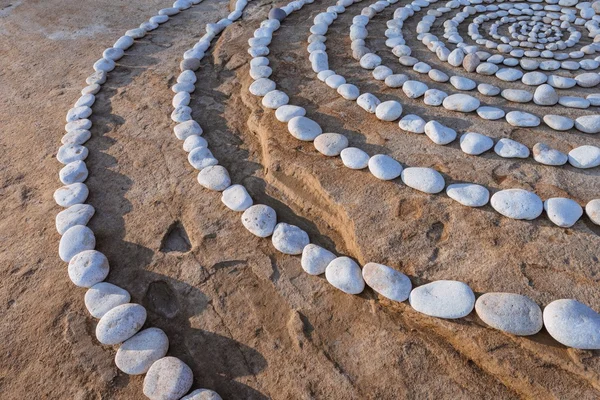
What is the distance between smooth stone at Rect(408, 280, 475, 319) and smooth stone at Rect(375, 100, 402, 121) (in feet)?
3.42

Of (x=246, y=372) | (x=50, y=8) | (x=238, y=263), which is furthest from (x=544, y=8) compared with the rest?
(x=50, y=8)

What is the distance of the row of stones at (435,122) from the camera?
1.99m

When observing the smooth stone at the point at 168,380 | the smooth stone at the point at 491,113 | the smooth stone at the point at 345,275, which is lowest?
the smooth stone at the point at 168,380

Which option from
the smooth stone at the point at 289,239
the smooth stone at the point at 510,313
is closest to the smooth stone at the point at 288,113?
the smooth stone at the point at 289,239

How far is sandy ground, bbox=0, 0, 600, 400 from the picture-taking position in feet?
4.74

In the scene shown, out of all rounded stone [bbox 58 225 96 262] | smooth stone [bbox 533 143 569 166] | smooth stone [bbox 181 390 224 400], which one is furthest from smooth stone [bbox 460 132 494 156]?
rounded stone [bbox 58 225 96 262]

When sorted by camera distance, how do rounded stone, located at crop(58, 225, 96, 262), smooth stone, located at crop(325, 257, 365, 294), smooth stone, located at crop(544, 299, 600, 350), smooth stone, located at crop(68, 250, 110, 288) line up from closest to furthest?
smooth stone, located at crop(544, 299, 600, 350)
smooth stone, located at crop(325, 257, 365, 294)
smooth stone, located at crop(68, 250, 110, 288)
rounded stone, located at crop(58, 225, 96, 262)

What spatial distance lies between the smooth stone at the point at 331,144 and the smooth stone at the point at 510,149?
0.72 m

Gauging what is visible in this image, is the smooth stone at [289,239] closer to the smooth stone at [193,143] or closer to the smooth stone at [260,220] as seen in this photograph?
the smooth stone at [260,220]

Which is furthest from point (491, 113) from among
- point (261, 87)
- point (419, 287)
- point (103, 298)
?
point (103, 298)

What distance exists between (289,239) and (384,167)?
22.1 inches

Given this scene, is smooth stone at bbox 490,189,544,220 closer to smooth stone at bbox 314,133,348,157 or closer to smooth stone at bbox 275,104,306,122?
smooth stone at bbox 314,133,348,157

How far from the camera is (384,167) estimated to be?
1992 millimetres

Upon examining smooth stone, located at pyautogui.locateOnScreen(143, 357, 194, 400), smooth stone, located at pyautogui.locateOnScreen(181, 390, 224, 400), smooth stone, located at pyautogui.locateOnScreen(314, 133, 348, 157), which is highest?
smooth stone, located at pyautogui.locateOnScreen(314, 133, 348, 157)
